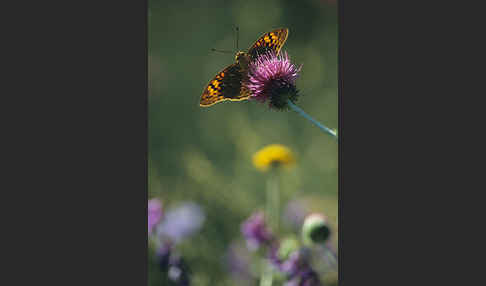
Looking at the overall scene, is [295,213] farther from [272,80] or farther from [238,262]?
[272,80]

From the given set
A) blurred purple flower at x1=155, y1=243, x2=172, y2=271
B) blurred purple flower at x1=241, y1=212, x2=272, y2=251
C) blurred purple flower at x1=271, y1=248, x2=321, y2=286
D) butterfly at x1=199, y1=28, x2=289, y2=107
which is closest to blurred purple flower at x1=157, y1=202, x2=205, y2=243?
blurred purple flower at x1=155, y1=243, x2=172, y2=271

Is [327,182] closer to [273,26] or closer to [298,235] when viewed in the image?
[298,235]

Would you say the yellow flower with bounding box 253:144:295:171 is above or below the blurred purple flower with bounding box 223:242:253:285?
above

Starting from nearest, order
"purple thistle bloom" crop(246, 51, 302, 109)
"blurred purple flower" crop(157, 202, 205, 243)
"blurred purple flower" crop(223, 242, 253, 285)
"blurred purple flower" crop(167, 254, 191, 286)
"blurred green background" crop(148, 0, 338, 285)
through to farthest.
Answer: "purple thistle bloom" crop(246, 51, 302, 109)
"blurred purple flower" crop(167, 254, 191, 286)
"blurred purple flower" crop(157, 202, 205, 243)
"blurred purple flower" crop(223, 242, 253, 285)
"blurred green background" crop(148, 0, 338, 285)

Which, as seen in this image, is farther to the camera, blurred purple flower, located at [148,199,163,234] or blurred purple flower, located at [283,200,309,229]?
blurred purple flower, located at [283,200,309,229]

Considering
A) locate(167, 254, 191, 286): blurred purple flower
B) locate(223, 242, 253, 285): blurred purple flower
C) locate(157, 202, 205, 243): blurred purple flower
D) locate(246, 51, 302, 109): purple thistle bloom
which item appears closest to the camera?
locate(246, 51, 302, 109): purple thistle bloom

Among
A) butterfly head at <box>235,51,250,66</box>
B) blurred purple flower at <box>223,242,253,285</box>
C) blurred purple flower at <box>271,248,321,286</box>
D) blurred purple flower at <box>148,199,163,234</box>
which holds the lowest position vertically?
blurred purple flower at <box>223,242,253,285</box>

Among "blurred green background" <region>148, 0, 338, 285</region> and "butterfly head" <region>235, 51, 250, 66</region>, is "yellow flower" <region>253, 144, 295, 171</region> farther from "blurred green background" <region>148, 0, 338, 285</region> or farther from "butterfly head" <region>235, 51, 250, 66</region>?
"butterfly head" <region>235, 51, 250, 66</region>

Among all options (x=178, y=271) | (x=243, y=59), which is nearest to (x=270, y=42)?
(x=243, y=59)
